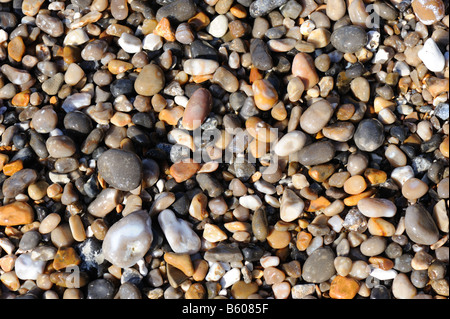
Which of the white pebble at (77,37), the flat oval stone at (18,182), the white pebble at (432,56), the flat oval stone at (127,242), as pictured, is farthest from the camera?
the white pebble at (77,37)

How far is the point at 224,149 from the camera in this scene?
1.58 meters

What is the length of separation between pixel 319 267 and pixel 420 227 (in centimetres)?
35

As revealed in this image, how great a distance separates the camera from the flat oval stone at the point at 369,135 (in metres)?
1.53

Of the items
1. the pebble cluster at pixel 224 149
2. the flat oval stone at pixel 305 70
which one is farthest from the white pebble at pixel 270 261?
the flat oval stone at pixel 305 70

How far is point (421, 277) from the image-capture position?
1.42 metres

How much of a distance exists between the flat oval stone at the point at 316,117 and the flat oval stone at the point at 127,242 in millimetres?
649

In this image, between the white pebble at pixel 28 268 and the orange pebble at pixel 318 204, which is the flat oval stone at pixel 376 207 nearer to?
the orange pebble at pixel 318 204

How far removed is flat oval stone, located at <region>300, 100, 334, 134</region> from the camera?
5.03ft

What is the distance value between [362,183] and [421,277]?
0.35m

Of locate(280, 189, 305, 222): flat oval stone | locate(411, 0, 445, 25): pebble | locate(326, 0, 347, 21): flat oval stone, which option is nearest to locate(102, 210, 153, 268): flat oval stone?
locate(280, 189, 305, 222): flat oval stone

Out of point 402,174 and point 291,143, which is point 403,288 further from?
point 291,143

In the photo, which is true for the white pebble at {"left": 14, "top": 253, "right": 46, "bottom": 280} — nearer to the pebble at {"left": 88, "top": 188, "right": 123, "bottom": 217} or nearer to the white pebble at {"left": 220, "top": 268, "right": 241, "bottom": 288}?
the pebble at {"left": 88, "top": 188, "right": 123, "bottom": 217}
